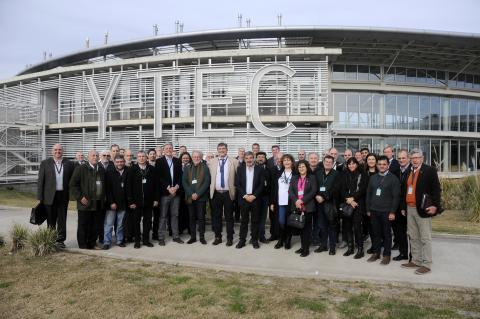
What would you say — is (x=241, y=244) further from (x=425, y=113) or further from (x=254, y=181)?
(x=425, y=113)

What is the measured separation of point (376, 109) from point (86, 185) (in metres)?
24.3

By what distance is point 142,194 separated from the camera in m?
7.04

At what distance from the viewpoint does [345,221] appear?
261 inches

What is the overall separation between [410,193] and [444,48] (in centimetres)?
2309

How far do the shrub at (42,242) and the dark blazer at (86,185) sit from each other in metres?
0.67

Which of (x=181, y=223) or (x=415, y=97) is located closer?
(x=181, y=223)

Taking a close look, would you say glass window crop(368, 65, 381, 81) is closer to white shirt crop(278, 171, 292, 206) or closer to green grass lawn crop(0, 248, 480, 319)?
white shirt crop(278, 171, 292, 206)

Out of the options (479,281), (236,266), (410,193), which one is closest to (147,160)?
(236,266)

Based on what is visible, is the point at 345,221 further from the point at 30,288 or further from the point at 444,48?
the point at 444,48

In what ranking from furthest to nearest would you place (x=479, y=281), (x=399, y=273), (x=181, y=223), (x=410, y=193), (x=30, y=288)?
(x=181, y=223), (x=410, y=193), (x=399, y=273), (x=479, y=281), (x=30, y=288)

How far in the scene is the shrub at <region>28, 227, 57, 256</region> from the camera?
6.24 meters

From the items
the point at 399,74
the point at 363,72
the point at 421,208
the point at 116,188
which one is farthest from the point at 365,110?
the point at 116,188

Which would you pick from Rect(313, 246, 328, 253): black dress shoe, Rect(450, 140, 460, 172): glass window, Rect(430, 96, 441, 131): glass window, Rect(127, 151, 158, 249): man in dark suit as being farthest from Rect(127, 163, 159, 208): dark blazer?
Rect(450, 140, 460, 172): glass window

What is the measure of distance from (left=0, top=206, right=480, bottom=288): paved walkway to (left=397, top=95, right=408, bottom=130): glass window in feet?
67.9
